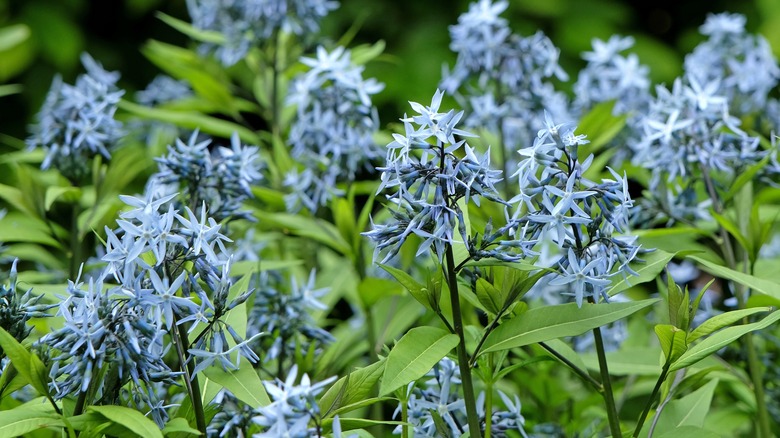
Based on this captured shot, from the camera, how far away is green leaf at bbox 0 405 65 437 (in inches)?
49.5

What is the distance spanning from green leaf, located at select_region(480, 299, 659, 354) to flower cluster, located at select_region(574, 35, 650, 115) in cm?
143

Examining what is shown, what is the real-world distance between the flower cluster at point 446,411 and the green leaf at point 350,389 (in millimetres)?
110

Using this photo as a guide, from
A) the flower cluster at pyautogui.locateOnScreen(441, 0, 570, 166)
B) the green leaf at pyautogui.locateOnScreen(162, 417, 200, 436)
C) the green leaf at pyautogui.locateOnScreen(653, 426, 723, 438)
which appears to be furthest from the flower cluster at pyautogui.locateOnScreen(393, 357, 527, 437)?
the flower cluster at pyautogui.locateOnScreen(441, 0, 570, 166)

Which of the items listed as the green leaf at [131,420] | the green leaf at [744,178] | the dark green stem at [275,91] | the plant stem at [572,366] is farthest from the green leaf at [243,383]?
the dark green stem at [275,91]

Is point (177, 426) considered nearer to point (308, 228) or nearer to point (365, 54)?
point (308, 228)

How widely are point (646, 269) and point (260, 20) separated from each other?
1.60 metres

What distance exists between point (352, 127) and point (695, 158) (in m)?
0.88

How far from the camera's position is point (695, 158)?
194cm

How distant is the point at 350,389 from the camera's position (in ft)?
4.55

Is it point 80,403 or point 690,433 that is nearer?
point 80,403

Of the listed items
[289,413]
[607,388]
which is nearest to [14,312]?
[289,413]

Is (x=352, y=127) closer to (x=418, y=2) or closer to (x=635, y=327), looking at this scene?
(x=635, y=327)

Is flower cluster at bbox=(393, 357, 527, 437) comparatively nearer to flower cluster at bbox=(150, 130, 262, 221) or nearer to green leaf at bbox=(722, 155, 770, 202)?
flower cluster at bbox=(150, 130, 262, 221)

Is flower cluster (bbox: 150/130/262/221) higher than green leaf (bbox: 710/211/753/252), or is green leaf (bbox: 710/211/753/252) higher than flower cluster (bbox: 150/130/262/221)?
green leaf (bbox: 710/211/753/252)
